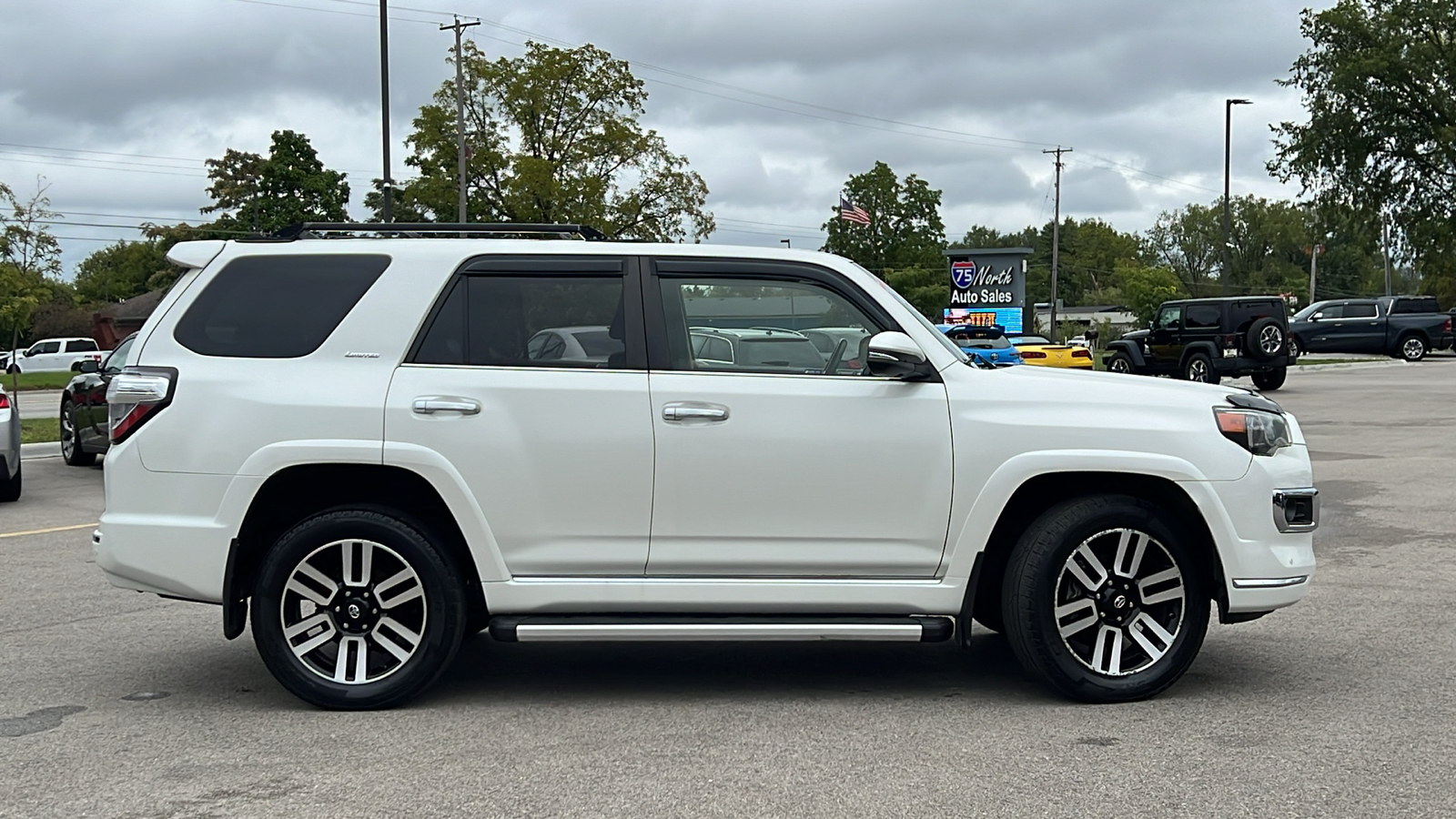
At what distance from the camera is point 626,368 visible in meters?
5.62

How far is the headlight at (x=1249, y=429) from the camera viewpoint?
18.5ft

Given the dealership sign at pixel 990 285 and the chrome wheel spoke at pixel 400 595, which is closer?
the chrome wheel spoke at pixel 400 595

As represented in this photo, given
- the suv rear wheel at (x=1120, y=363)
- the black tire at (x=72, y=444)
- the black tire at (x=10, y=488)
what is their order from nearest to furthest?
the black tire at (x=10, y=488)
the black tire at (x=72, y=444)
the suv rear wheel at (x=1120, y=363)

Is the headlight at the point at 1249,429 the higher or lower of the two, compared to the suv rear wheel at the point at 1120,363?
higher

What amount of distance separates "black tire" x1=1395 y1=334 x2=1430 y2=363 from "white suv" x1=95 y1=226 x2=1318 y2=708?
4483 centimetres

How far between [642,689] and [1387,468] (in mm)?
11183

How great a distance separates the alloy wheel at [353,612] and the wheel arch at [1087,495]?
2.19 metres

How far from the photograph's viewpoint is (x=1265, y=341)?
Result: 29.9 m

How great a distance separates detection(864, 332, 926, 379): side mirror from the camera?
17.9 feet

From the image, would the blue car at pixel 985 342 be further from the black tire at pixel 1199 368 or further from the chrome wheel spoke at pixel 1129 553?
the chrome wheel spoke at pixel 1129 553

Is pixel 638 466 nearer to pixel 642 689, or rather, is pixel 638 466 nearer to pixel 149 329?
pixel 642 689

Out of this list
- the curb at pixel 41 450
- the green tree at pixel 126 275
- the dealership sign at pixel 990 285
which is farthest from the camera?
the green tree at pixel 126 275

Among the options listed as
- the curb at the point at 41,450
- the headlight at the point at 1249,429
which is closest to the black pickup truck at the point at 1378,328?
the curb at the point at 41,450

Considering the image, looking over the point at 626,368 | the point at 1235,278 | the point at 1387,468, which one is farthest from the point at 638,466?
the point at 1235,278
